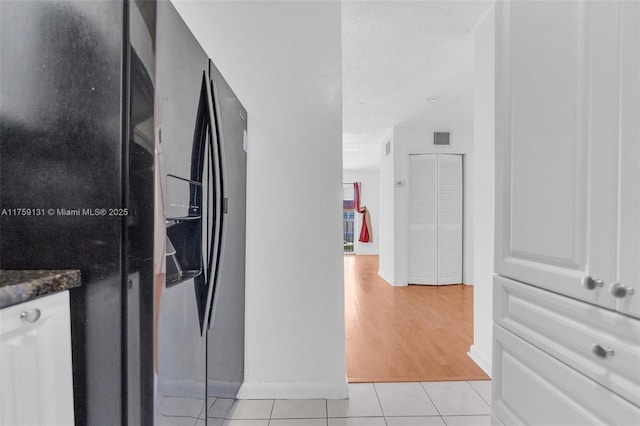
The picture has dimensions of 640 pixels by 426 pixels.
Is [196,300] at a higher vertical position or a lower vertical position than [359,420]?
higher

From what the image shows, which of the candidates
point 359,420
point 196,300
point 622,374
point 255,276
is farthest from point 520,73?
Answer: point 359,420

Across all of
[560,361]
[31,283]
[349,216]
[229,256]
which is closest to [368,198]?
[349,216]

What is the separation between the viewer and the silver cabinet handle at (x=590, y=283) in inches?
30.7

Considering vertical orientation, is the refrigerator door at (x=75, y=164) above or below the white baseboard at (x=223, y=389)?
above

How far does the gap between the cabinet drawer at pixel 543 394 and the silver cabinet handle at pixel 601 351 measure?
0.25ft

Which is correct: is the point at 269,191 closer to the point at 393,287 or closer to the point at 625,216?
the point at 625,216

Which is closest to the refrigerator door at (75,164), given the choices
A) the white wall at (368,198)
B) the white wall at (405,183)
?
the white wall at (405,183)

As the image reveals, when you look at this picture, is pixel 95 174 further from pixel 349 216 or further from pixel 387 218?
pixel 349 216

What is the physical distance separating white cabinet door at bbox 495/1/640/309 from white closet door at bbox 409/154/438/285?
435 centimetres

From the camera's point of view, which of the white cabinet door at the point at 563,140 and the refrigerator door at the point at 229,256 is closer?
the white cabinet door at the point at 563,140

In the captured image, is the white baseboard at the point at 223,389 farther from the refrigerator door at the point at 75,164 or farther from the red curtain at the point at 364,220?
the red curtain at the point at 364,220

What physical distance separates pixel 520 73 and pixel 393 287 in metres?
4.60

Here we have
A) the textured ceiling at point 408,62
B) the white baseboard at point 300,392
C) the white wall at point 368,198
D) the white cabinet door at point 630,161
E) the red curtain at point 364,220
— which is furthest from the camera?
the white wall at point 368,198

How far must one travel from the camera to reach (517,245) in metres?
1.08
